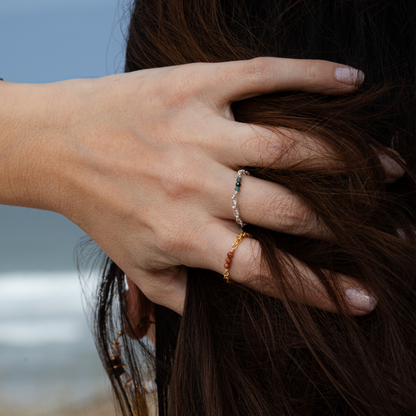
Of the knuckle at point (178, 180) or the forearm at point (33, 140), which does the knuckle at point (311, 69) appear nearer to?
the knuckle at point (178, 180)

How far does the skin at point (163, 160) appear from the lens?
1.85 ft

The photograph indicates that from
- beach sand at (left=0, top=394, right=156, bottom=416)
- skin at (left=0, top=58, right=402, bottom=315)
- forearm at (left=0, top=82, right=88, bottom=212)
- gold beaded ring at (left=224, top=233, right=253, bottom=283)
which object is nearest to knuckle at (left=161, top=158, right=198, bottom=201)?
skin at (left=0, top=58, right=402, bottom=315)

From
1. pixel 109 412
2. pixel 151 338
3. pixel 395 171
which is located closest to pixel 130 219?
pixel 395 171

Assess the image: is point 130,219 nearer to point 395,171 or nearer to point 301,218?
point 301,218

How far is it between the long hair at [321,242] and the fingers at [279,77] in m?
0.02

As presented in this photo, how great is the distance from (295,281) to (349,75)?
1.04ft

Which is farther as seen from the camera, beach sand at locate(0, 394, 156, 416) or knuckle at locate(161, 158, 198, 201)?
beach sand at locate(0, 394, 156, 416)

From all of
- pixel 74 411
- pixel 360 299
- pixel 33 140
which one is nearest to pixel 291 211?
pixel 360 299

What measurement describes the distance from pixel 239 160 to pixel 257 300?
0.78ft

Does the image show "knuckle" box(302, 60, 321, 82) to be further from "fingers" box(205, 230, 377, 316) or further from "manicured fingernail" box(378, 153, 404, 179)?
"fingers" box(205, 230, 377, 316)

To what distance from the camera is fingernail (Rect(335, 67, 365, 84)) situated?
1.83 feet

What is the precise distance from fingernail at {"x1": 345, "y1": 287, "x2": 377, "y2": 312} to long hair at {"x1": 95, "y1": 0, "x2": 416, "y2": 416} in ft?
0.03

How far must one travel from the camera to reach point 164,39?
688 mm

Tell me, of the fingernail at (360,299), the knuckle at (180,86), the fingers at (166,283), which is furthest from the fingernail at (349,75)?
the fingers at (166,283)
